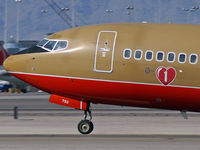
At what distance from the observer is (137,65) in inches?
1147

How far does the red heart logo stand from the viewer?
29.0 m

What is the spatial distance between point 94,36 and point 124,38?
1.34 metres

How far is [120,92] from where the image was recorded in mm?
29578

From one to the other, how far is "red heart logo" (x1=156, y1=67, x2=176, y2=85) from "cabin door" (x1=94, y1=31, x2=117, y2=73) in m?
2.03

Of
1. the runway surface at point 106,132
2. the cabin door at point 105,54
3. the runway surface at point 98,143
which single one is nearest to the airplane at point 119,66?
the cabin door at point 105,54

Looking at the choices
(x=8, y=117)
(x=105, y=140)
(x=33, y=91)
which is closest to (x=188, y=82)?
(x=105, y=140)

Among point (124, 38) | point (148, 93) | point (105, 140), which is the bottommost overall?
point (105, 140)

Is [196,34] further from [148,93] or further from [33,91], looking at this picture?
[33,91]

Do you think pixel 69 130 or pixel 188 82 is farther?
pixel 69 130

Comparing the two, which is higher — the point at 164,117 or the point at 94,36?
the point at 94,36

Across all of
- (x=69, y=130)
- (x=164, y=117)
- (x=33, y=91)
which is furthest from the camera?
(x=33, y=91)

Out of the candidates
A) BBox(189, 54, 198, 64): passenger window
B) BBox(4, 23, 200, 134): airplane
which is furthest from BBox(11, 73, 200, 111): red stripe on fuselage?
BBox(189, 54, 198, 64): passenger window

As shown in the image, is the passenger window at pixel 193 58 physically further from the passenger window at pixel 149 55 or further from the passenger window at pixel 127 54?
the passenger window at pixel 127 54

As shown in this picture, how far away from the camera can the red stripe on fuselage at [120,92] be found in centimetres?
2928
